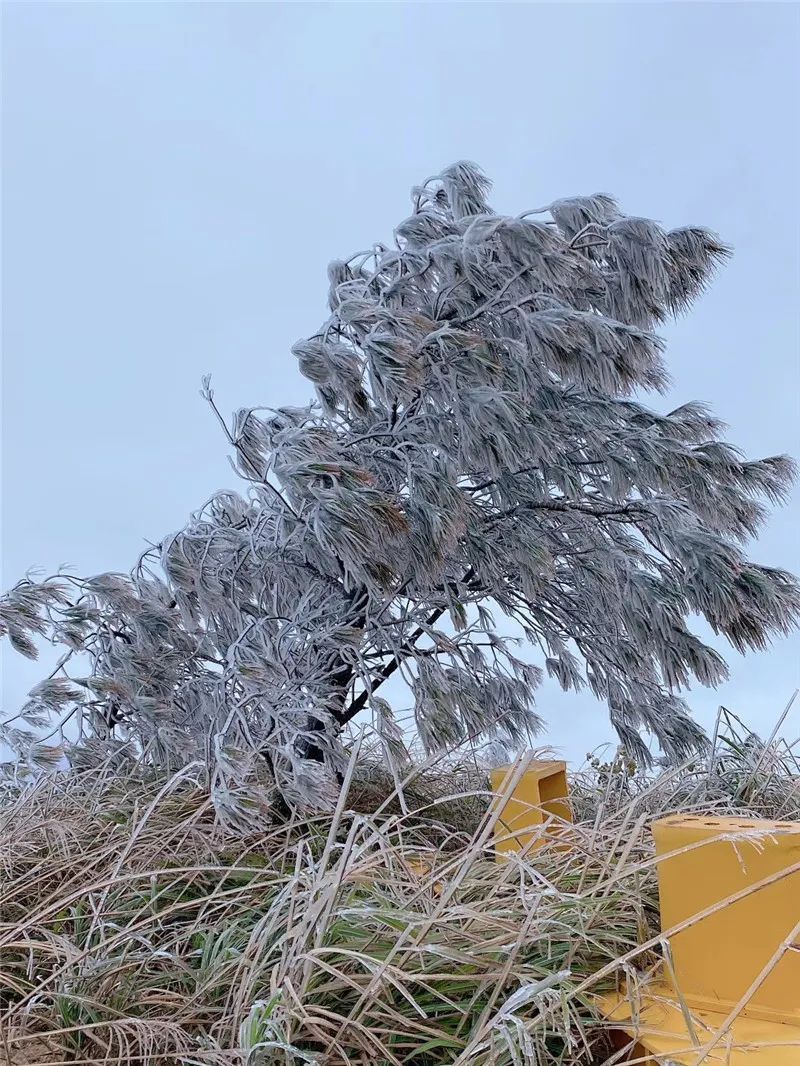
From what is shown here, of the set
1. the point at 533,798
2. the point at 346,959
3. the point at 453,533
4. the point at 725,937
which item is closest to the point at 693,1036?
the point at 725,937

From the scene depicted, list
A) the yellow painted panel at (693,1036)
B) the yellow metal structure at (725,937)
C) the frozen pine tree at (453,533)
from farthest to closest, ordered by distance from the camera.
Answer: the frozen pine tree at (453,533) → the yellow metal structure at (725,937) → the yellow painted panel at (693,1036)

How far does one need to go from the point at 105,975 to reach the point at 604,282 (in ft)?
11.2

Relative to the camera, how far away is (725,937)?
176 cm

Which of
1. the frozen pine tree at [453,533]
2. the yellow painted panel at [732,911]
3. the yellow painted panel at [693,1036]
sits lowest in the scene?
the yellow painted panel at [693,1036]

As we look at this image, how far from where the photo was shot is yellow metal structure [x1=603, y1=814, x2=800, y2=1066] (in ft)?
5.40

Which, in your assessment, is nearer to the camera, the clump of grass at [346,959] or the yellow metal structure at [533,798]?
the clump of grass at [346,959]

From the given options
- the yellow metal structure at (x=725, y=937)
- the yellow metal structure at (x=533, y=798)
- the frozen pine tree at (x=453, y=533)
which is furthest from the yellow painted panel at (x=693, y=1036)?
the frozen pine tree at (x=453, y=533)

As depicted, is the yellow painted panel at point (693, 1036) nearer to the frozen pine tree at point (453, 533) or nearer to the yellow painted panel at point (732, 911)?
the yellow painted panel at point (732, 911)

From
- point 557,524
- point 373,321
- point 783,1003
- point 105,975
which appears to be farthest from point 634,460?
point 105,975

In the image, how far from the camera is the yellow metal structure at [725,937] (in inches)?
64.8

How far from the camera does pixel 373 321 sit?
364 cm

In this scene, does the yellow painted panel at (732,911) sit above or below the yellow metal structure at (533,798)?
below

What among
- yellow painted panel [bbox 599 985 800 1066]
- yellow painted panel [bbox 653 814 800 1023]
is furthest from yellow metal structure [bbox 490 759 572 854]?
yellow painted panel [bbox 599 985 800 1066]

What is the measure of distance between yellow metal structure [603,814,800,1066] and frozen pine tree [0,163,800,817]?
54.2 inches
